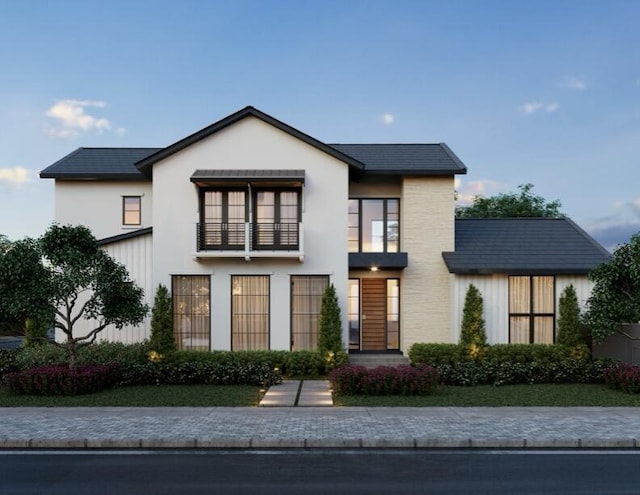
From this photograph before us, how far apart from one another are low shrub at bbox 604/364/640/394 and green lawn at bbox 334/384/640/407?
0.22m

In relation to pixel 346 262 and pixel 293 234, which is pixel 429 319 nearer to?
pixel 346 262

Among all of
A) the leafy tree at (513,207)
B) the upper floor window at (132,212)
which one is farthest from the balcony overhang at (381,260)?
the leafy tree at (513,207)

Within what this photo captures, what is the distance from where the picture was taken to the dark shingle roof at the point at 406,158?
64.5 ft

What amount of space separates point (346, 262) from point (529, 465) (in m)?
10.6

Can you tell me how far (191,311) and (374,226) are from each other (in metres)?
7.11

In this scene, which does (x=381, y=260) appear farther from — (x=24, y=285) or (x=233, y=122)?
(x=24, y=285)

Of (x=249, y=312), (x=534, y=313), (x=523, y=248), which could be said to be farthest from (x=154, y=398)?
(x=523, y=248)

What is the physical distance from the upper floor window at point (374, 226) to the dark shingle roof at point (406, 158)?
4.73 ft

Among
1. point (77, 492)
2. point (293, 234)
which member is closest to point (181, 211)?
point (293, 234)

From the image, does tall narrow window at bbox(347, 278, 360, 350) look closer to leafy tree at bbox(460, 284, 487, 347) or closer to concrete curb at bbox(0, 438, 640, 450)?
leafy tree at bbox(460, 284, 487, 347)

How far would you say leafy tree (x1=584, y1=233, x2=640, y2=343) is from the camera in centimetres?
1585

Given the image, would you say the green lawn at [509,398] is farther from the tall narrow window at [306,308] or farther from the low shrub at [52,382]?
the low shrub at [52,382]

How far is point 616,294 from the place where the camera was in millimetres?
16125

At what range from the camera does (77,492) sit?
297 inches
